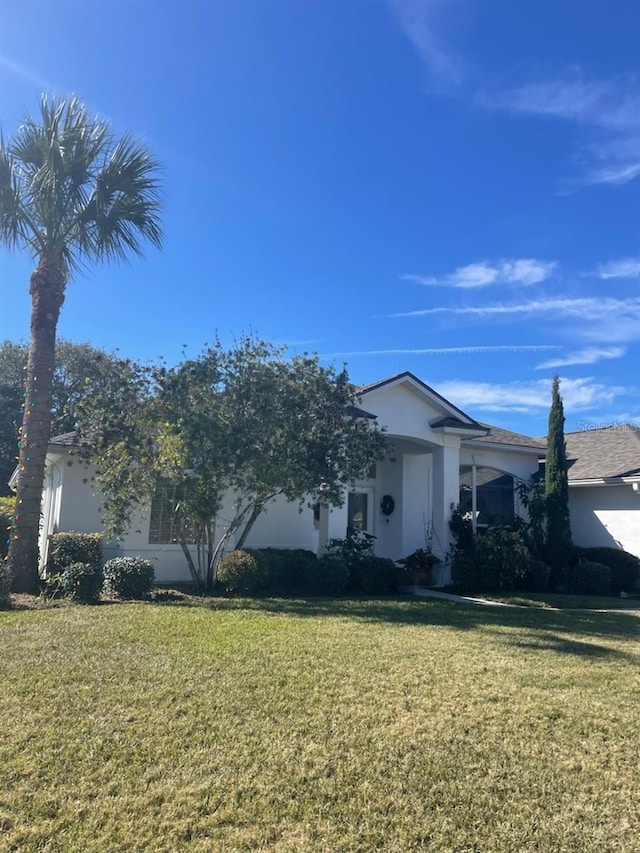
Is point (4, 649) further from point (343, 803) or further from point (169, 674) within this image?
point (343, 803)

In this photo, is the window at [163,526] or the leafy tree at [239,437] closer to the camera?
the leafy tree at [239,437]

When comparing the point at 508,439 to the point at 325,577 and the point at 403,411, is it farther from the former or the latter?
the point at 325,577

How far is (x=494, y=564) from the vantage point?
49.9ft

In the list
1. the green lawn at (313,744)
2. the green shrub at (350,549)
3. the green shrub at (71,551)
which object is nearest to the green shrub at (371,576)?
the green shrub at (350,549)

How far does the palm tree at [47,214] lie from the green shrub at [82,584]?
1.40m

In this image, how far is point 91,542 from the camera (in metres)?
12.9

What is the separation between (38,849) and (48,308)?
37.0ft

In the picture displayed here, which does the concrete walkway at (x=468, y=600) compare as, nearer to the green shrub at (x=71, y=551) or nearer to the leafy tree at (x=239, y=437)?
the leafy tree at (x=239, y=437)

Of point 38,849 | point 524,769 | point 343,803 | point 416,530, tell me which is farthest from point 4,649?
point 416,530

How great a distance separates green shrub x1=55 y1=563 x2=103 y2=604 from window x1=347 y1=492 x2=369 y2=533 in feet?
27.2

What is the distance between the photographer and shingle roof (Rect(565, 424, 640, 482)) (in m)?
17.3

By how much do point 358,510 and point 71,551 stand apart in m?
8.39

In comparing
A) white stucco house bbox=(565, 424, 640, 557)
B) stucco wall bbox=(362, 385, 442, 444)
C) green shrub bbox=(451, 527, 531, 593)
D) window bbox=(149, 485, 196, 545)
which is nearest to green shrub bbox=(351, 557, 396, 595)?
green shrub bbox=(451, 527, 531, 593)

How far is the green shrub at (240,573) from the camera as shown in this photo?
→ 41.5ft
